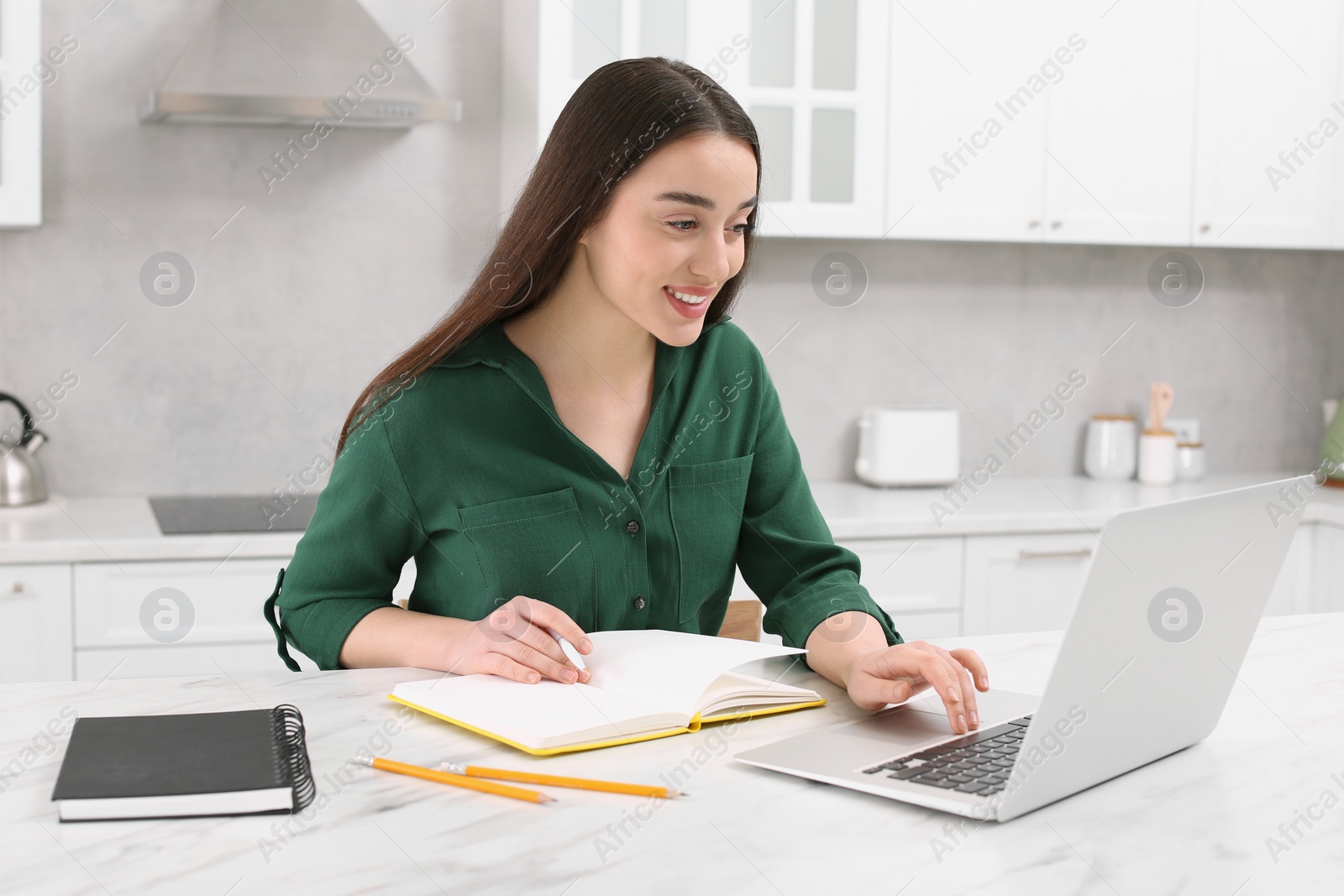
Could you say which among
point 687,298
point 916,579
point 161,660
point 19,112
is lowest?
point 161,660

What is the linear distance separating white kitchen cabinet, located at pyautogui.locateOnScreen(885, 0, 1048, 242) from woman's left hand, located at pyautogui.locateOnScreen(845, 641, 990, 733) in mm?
1869

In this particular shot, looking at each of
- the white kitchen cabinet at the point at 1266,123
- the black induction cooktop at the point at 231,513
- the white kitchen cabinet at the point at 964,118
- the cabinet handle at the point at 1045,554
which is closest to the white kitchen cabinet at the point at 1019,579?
the cabinet handle at the point at 1045,554

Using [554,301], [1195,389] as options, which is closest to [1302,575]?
[1195,389]

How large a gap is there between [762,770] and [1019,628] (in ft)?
6.67

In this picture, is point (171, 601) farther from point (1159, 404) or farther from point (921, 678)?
point (1159, 404)

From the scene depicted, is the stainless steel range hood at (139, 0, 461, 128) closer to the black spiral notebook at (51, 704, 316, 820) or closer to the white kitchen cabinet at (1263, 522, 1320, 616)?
the black spiral notebook at (51, 704, 316, 820)

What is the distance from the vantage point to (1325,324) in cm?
360

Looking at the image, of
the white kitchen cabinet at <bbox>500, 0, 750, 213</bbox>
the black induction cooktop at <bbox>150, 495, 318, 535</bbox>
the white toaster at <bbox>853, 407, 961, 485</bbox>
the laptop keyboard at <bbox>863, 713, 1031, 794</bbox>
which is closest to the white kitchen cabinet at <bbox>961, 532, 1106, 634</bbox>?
the white toaster at <bbox>853, 407, 961, 485</bbox>

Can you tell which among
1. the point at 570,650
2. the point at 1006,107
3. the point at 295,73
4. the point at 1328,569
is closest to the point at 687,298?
the point at 570,650

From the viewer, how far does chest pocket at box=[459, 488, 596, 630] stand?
4.70 ft

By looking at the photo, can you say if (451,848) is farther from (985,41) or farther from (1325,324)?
(1325,324)

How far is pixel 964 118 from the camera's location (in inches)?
113

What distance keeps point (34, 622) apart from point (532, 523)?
1.34 metres

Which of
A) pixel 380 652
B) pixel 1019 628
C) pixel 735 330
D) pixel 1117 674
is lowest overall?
pixel 1019 628
